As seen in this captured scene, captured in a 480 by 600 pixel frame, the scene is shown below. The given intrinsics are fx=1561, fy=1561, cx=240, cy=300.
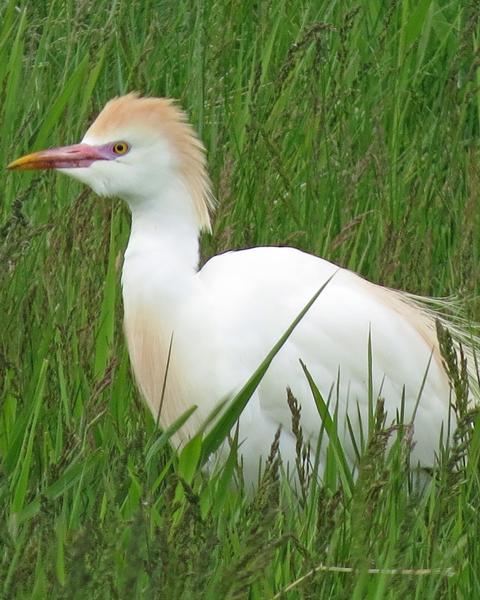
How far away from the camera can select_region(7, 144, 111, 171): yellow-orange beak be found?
3248mm

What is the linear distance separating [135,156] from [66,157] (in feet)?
0.48

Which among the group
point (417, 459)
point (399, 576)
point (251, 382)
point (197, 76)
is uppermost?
point (197, 76)

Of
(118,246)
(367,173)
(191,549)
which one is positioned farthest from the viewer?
(367,173)

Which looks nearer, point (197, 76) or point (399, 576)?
point (399, 576)

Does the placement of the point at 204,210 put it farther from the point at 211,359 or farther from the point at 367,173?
the point at 367,173

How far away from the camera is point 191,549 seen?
227 cm

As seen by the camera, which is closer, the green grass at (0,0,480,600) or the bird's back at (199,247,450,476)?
the green grass at (0,0,480,600)

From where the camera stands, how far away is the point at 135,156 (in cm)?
331

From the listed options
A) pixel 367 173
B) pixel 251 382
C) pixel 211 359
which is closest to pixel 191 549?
Answer: pixel 251 382

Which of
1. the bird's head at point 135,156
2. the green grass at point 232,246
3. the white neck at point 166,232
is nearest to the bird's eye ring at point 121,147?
the bird's head at point 135,156

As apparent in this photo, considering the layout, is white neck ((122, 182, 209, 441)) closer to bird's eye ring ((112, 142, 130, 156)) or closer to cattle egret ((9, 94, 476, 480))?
cattle egret ((9, 94, 476, 480))

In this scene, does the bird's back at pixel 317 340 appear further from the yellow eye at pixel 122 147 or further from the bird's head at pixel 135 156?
the yellow eye at pixel 122 147

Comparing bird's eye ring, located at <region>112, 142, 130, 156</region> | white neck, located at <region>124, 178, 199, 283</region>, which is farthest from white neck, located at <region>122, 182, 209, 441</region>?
bird's eye ring, located at <region>112, 142, 130, 156</region>

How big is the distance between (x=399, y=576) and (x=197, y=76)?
2597 mm
